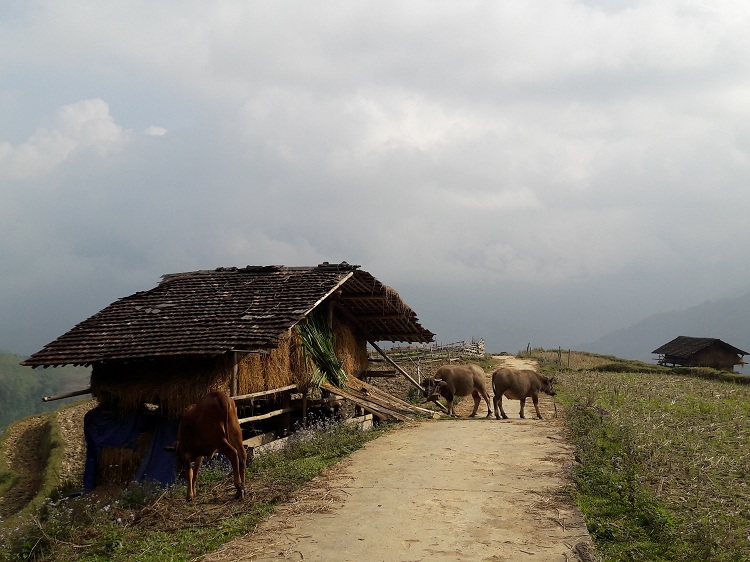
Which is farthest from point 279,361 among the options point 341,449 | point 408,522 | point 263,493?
point 408,522

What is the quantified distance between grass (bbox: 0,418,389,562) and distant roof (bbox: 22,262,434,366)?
132 inches

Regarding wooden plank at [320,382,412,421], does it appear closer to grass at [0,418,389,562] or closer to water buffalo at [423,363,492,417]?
water buffalo at [423,363,492,417]

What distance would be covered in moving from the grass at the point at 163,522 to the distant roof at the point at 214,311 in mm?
3352

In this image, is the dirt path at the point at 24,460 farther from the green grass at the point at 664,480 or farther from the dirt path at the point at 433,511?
the green grass at the point at 664,480

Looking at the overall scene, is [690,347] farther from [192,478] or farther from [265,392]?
[192,478]

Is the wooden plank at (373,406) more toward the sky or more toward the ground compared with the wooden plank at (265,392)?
more toward the ground

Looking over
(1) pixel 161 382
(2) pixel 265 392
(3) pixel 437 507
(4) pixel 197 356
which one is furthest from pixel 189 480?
(2) pixel 265 392

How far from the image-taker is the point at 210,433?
30.6ft

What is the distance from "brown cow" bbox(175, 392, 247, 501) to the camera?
9.27 m

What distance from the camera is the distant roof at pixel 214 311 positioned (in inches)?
540

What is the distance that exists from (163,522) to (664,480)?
6.66m

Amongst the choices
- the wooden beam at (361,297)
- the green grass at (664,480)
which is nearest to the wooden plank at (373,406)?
the wooden beam at (361,297)

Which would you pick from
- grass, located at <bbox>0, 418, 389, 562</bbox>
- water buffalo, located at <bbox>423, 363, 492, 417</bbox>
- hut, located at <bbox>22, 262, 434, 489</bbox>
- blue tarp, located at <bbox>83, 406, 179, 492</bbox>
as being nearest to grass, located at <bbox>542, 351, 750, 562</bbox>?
water buffalo, located at <bbox>423, 363, 492, 417</bbox>

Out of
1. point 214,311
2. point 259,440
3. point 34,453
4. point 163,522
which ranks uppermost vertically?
point 214,311
